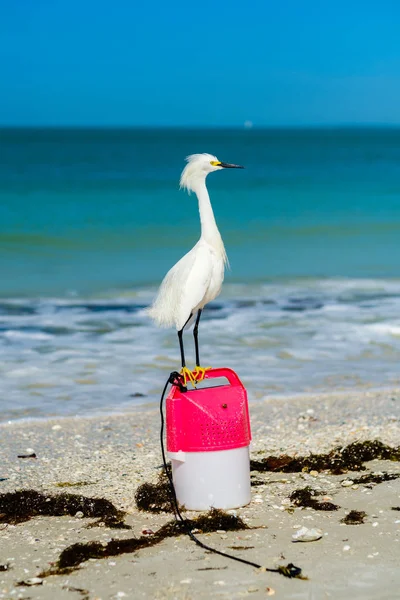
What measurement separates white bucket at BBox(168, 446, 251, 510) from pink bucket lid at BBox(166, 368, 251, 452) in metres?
0.04

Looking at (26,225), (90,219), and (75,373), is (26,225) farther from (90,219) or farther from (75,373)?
(75,373)

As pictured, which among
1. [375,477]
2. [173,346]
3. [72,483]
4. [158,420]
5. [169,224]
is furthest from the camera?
[169,224]

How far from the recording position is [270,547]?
3.66 meters

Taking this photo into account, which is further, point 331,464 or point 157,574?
point 331,464

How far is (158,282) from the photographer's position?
13.2 m

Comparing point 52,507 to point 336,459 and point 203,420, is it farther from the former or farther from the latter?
point 336,459

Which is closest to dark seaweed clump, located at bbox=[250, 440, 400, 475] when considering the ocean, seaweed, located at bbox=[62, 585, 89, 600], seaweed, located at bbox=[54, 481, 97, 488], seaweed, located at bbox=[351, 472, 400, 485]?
seaweed, located at bbox=[351, 472, 400, 485]

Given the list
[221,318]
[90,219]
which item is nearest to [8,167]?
[90,219]

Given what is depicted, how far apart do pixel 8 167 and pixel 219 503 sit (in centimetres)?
3780

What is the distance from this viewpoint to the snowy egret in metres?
4.50

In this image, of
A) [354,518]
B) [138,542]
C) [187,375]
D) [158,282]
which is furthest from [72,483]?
[158,282]

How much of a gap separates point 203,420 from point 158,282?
9180 mm

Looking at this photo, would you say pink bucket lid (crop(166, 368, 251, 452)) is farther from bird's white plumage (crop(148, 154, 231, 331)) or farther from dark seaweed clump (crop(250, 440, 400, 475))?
dark seaweed clump (crop(250, 440, 400, 475))

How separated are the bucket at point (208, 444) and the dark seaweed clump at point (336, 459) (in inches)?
26.4
